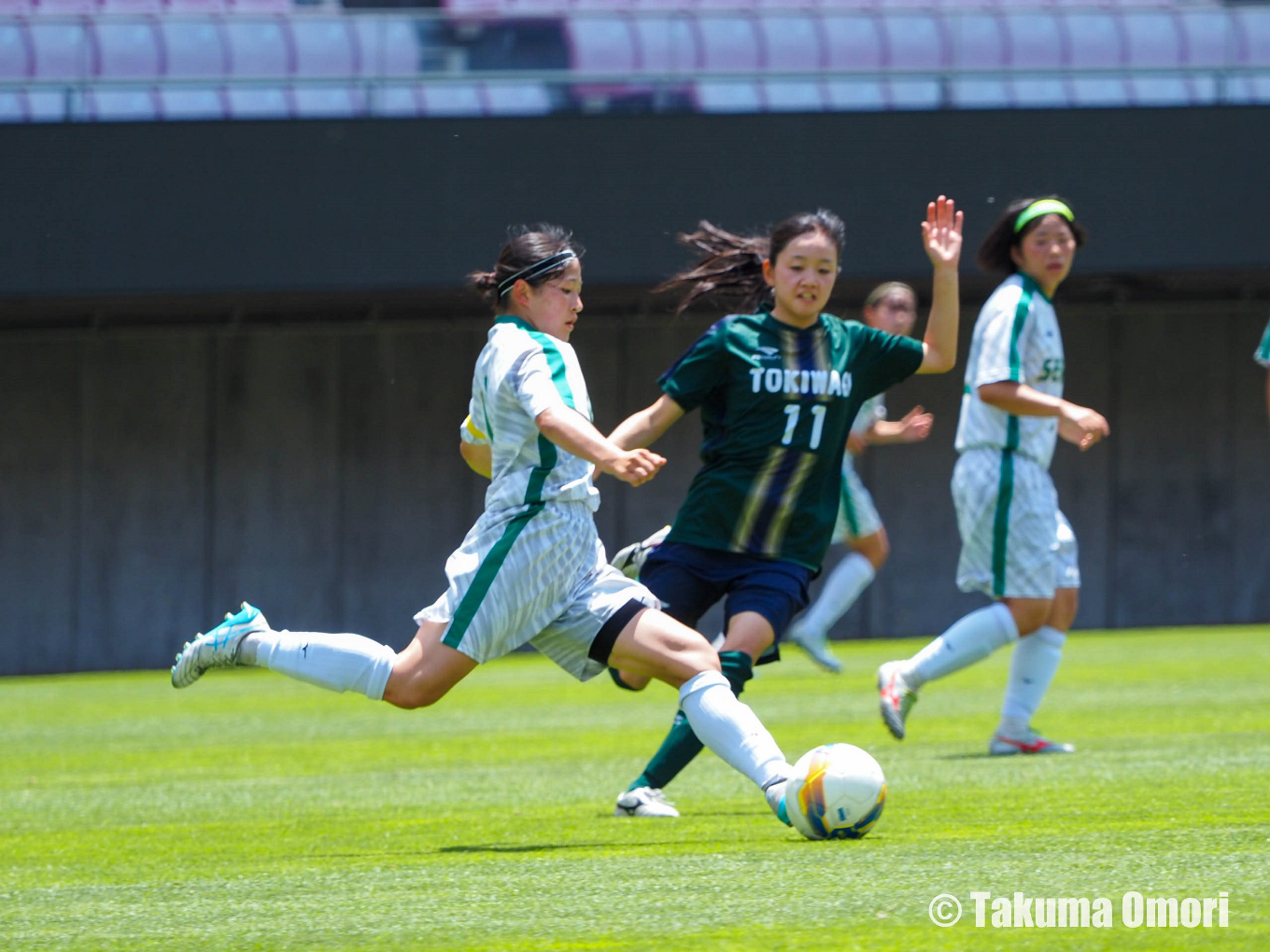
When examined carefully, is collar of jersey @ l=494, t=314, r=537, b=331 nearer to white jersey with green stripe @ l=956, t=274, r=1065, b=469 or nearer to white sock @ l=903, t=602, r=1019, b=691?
white jersey with green stripe @ l=956, t=274, r=1065, b=469

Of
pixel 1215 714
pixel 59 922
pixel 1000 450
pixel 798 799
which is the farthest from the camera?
pixel 1215 714

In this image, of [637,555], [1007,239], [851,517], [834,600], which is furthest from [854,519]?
[637,555]

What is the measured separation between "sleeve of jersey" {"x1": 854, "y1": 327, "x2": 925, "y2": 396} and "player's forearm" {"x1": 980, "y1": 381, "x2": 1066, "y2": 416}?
1346mm

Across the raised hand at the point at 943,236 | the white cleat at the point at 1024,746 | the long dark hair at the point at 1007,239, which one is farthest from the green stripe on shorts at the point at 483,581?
the long dark hair at the point at 1007,239

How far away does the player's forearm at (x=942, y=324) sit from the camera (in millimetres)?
5395

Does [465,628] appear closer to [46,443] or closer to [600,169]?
[600,169]

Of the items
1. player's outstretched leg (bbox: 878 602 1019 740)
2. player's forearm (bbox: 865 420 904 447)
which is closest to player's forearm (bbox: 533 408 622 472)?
player's forearm (bbox: 865 420 904 447)

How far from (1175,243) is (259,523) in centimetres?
908

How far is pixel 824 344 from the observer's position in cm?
540

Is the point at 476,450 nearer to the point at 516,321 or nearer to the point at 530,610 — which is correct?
the point at 516,321

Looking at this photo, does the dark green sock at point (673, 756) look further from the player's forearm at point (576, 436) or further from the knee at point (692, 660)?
the player's forearm at point (576, 436)

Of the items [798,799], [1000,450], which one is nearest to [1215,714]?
[1000,450]

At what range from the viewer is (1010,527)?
7.09 m

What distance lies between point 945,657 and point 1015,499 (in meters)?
0.71
